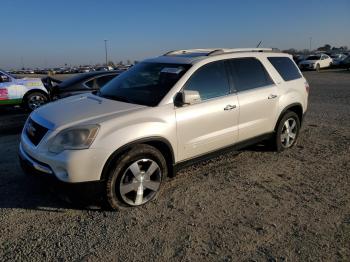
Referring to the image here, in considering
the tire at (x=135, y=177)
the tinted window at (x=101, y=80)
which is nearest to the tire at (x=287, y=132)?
the tire at (x=135, y=177)

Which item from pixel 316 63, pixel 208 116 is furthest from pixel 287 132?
pixel 316 63

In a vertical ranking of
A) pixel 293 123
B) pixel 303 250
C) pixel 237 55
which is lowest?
pixel 303 250

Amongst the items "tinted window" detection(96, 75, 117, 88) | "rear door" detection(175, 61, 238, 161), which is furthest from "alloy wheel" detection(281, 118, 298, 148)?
"tinted window" detection(96, 75, 117, 88)

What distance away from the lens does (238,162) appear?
586 centimetres

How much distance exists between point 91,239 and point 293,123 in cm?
426

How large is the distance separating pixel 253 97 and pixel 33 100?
8813 mm

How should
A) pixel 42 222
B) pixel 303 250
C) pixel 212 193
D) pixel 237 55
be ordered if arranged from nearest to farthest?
pixel 303 250, pixel 42 222, pixel 212 193, pixel 237 55

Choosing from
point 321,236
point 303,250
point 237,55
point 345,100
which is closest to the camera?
point 303,250

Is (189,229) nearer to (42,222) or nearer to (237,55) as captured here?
(42,222)

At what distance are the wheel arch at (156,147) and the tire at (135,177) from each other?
0.13ft

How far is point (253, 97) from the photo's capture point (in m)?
5.45

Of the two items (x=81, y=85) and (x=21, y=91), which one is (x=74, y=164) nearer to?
(x=81, y=85)

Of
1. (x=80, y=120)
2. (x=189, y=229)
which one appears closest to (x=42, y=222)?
(x=80, y=120)

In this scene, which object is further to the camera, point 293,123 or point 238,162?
point 293,123
